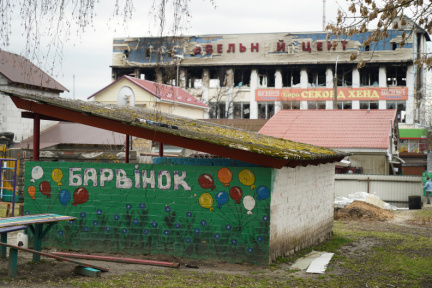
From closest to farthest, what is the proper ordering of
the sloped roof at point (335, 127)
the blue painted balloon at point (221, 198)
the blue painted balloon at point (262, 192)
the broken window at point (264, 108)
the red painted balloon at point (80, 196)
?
the blue painted balloon at point (262, 192) < the blue painted balloon at point (221, 198) < the red painted balloon at point (80, 196) < the sloped roof at point (335, 127) < the broken window at point (264, 108)

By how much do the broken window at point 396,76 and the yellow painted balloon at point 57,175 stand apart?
169 feet

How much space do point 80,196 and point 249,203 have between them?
355cm

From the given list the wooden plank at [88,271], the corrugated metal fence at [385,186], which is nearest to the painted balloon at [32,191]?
the wooden plank at [88,271]

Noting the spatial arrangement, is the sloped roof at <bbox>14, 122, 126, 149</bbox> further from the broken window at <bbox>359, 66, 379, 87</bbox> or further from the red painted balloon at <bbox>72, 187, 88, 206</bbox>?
the broken window at <bbox>359, 66, 379, 87</bbox>

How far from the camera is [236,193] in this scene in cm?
1054

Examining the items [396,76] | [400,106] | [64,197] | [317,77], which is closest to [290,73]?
[317,77]

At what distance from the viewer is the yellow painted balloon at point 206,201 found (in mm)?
10688

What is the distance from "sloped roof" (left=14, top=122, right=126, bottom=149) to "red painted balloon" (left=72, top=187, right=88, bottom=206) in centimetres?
1827

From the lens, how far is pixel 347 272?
10531 mm

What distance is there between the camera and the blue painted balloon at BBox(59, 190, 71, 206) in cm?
1148

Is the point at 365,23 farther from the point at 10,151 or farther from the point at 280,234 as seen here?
the point at 10,151

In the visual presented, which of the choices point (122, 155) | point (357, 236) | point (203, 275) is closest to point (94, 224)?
point (203, 275)

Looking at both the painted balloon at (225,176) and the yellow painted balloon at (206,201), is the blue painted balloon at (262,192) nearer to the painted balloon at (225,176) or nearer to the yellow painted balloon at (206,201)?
the painted balloon at (225,176)

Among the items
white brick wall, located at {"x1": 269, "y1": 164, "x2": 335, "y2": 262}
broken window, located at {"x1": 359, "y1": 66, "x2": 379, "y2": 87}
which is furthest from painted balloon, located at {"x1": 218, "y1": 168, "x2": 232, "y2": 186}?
broken window, located at {"x1": 359, "y1": 66, "x2": 379, "y2": 87}
